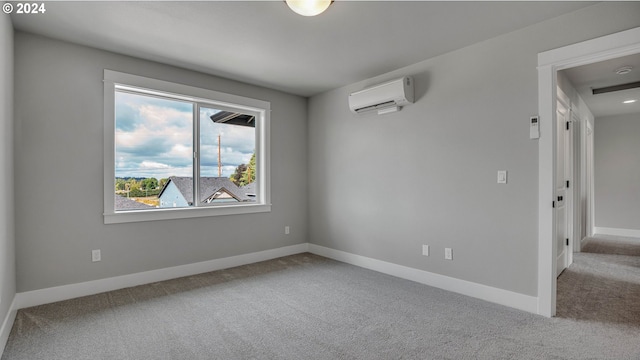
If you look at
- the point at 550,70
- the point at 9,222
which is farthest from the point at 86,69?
the point at 550,70

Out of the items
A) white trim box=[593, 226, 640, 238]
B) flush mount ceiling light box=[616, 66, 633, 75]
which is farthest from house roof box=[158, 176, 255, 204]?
white trim box=[593, 226, 640, 238]

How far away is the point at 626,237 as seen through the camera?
19.9ft

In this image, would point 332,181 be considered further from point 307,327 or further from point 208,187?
point 307,327

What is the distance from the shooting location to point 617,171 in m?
6.34

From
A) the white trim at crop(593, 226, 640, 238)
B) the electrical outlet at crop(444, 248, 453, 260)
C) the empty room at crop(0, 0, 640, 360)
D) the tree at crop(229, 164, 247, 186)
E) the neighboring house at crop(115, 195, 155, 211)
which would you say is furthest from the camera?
the white trim at crop(593, 226, 640, 238)

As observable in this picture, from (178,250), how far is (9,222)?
60.8 inches

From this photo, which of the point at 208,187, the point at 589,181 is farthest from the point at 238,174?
the point at 589,181

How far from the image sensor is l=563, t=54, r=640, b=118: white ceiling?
3.46 metres

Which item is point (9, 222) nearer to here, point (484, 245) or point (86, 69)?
point (86, 69)

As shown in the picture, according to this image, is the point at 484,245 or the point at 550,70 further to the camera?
the point at 484,245

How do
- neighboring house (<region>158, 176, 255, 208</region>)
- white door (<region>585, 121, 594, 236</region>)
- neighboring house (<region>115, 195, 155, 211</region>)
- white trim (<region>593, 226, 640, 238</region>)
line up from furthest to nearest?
white trim (<region>593, 226, 640, 238</region>), white door (<region>585, 121, 594, 236</region>), neighboring house (<region>158, 176, 255, 208</region>), neighboring house (<region>115, 195, 155, 211</region>)

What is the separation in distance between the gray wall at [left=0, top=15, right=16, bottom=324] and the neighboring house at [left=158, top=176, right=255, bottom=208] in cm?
134

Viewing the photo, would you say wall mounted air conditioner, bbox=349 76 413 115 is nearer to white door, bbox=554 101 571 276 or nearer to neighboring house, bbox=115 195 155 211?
white door, bbox=554 101 571 276

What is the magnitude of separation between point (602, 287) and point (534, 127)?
2048 millimetres
